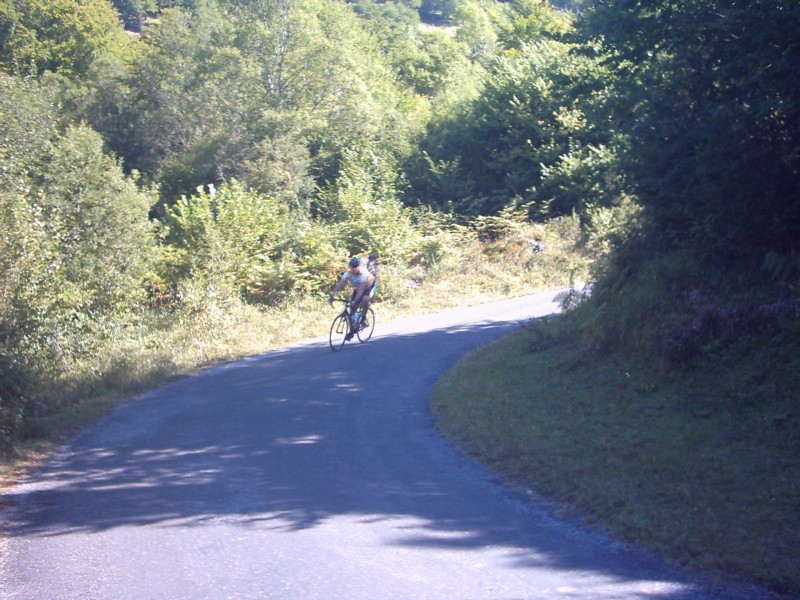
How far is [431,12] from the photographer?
112m

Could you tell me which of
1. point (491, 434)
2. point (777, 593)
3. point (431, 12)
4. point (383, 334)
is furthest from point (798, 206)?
point (431, 12)

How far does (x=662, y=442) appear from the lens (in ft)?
27.4

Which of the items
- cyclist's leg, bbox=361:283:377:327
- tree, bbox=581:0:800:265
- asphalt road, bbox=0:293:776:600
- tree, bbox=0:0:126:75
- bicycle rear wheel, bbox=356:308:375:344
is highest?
tree, bbox=0:0:126:75

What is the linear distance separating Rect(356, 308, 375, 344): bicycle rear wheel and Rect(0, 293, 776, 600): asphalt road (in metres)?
5.59

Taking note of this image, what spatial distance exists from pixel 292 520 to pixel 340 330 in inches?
414

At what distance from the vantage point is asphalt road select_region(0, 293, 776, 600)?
18.9ft

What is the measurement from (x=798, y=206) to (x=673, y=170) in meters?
1.66

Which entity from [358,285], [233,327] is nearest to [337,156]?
[233,327]

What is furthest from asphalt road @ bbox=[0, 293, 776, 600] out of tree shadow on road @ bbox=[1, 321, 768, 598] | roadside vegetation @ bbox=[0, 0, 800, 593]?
roadside vegetation @ bbox=[0, 0, 800, 593]

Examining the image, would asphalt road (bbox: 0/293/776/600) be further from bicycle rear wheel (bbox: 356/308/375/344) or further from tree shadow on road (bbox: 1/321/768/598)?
bicycle rear wheel (bbox: 356/308/375/344)

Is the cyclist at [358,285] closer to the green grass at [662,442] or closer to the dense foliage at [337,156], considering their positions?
the dense foliage at [337,156]

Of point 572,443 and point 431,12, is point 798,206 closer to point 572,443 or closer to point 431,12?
point 572,443

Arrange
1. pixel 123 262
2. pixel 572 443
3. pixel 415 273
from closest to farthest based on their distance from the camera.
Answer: pixel 572 443
pixel 123 262
pixel 415 273

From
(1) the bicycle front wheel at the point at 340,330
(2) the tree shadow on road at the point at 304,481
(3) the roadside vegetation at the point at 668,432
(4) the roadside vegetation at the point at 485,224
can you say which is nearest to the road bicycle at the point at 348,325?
(1) the bicycle front wheel at the point at 340,330
